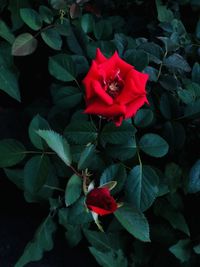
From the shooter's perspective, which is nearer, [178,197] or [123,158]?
[123,158]

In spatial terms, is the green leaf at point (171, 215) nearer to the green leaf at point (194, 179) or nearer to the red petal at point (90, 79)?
the green leaf at point (194, 179)

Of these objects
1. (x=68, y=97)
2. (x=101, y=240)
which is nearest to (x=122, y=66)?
(x=68, y=97)

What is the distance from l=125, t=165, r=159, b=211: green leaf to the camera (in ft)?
2.78

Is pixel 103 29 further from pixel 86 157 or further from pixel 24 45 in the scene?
pixel 86 157

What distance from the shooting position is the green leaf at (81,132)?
2.79 feet

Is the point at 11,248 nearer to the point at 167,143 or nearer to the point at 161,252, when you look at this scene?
the point at 161,252

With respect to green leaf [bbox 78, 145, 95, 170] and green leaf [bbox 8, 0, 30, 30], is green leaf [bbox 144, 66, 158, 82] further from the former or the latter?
green leaf [bbox 8, 0, 30, 30]

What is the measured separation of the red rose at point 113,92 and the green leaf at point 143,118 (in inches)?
5.1

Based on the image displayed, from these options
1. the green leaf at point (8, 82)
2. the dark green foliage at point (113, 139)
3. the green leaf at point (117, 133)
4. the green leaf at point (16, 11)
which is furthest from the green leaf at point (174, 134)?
the green leaf at point (16, 11)

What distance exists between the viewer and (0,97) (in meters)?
1.36

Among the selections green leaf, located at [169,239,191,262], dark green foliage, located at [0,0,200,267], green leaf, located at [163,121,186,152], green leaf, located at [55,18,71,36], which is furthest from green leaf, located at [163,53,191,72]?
green leaf, located at [169,239,191,262]

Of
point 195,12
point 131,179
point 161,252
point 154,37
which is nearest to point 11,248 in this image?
point 161,252

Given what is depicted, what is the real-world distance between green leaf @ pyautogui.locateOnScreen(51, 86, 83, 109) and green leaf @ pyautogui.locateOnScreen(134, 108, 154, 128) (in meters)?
0.13

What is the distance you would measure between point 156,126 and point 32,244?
406 mm
